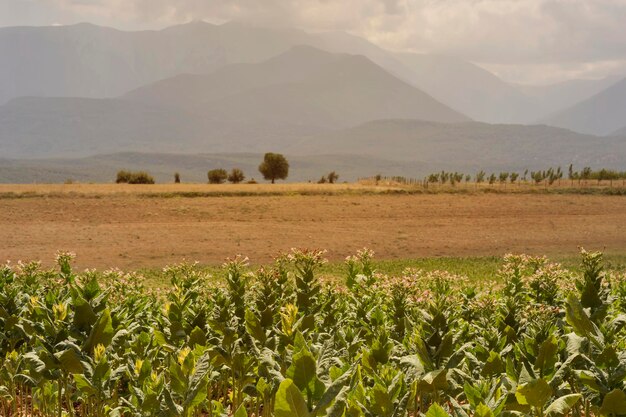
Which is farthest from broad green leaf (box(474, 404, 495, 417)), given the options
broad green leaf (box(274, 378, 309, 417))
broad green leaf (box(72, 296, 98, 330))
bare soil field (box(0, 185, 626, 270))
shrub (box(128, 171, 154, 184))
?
shrub (box(128, 171, 154, 184))

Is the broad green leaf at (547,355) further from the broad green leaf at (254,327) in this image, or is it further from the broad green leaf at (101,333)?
the broad green leaf at (101,333)

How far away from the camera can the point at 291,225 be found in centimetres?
4984

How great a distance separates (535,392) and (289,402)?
237 centimetres

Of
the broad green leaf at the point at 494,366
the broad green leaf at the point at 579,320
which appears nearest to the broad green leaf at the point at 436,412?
the broad green leaf at the point at 494,366

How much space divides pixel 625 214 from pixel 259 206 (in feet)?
99.0

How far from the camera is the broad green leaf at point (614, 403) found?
611cm

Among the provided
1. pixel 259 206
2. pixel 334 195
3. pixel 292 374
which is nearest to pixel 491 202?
pixel 334 195

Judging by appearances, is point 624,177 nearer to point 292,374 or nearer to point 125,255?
point 125,255

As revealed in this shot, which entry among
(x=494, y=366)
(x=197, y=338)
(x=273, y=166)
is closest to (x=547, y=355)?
(x=494, y=366)

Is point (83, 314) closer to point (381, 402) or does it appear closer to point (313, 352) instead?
point (313, 352)

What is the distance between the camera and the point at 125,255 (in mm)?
37750

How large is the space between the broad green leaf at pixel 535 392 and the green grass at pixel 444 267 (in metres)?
21.5

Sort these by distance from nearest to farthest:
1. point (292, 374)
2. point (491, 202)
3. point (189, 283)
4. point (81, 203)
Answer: point (292, 374)
point (189, 283)
point (81, 203)
point (491, 202)

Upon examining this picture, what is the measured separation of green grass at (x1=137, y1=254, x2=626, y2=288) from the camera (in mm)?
28550
